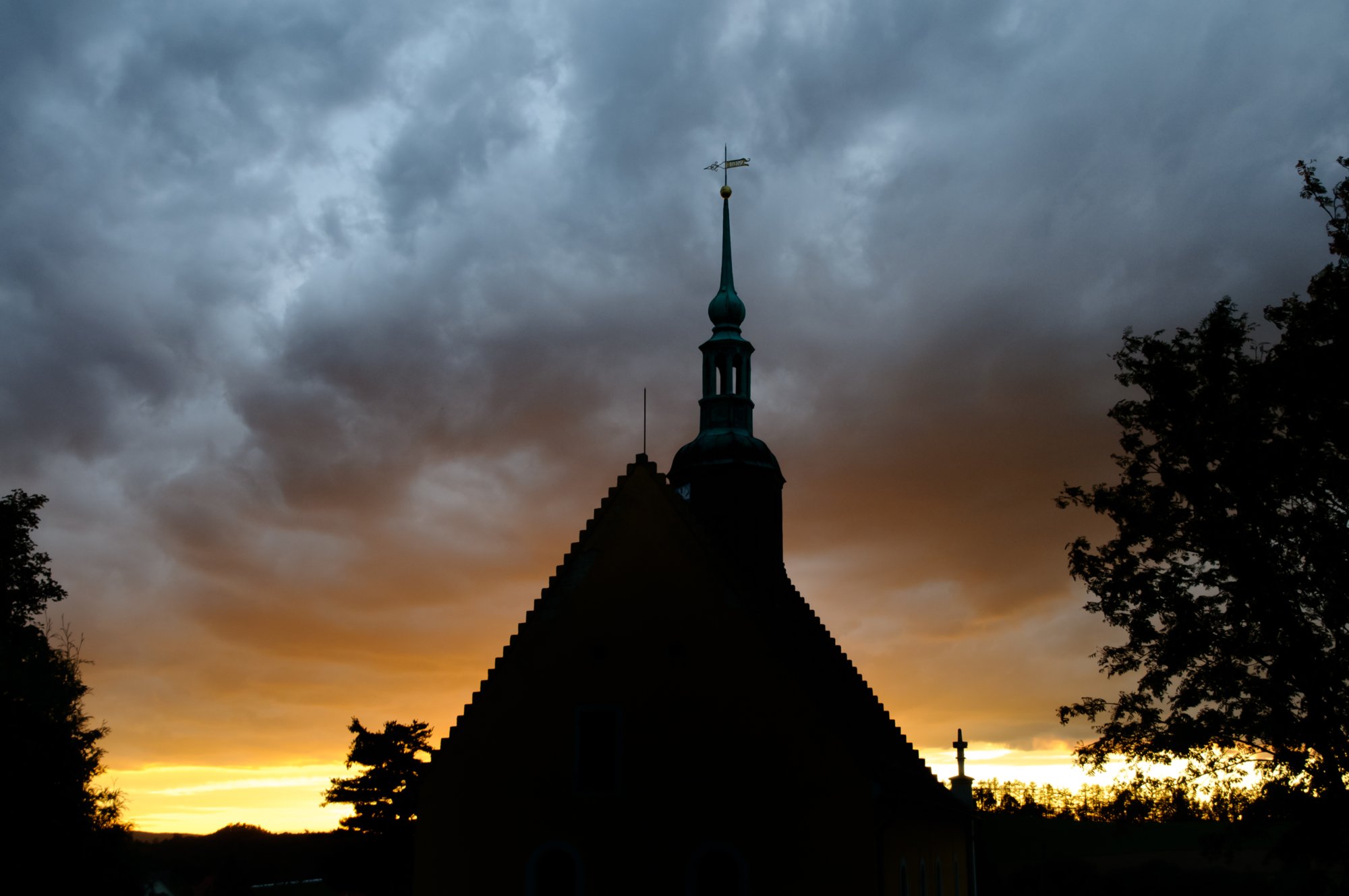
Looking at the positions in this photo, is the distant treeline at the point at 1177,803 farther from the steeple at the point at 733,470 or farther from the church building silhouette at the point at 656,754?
the steeple at the point at 733,470

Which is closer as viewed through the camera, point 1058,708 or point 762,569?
point 1058,708

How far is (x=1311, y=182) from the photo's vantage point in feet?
58.9

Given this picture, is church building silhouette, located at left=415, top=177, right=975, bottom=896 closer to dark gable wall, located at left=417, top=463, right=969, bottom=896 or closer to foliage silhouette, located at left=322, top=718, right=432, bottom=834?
dark gable wall, located at left=417, top=463, right=969, bottom=896

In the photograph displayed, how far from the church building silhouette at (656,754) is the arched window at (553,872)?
0.12ft

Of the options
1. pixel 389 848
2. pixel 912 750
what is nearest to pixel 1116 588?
pixel 912 750

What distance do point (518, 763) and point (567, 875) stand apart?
91.2 inches

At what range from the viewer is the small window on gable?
21891mm

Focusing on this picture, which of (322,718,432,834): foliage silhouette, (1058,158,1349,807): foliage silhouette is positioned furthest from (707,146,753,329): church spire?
(322,718,432,834): foliage silhouette

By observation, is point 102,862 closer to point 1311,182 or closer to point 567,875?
point 567,875

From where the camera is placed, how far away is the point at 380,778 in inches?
2383

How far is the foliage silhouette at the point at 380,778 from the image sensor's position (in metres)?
60.0

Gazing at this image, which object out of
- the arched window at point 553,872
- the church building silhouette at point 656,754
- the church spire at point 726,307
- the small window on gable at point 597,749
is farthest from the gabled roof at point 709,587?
the church spire at point 726,307

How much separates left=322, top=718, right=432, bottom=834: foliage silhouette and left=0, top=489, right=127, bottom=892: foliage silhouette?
29703 mm

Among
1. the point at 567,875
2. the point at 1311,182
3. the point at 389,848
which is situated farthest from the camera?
→ the point at 389,848
